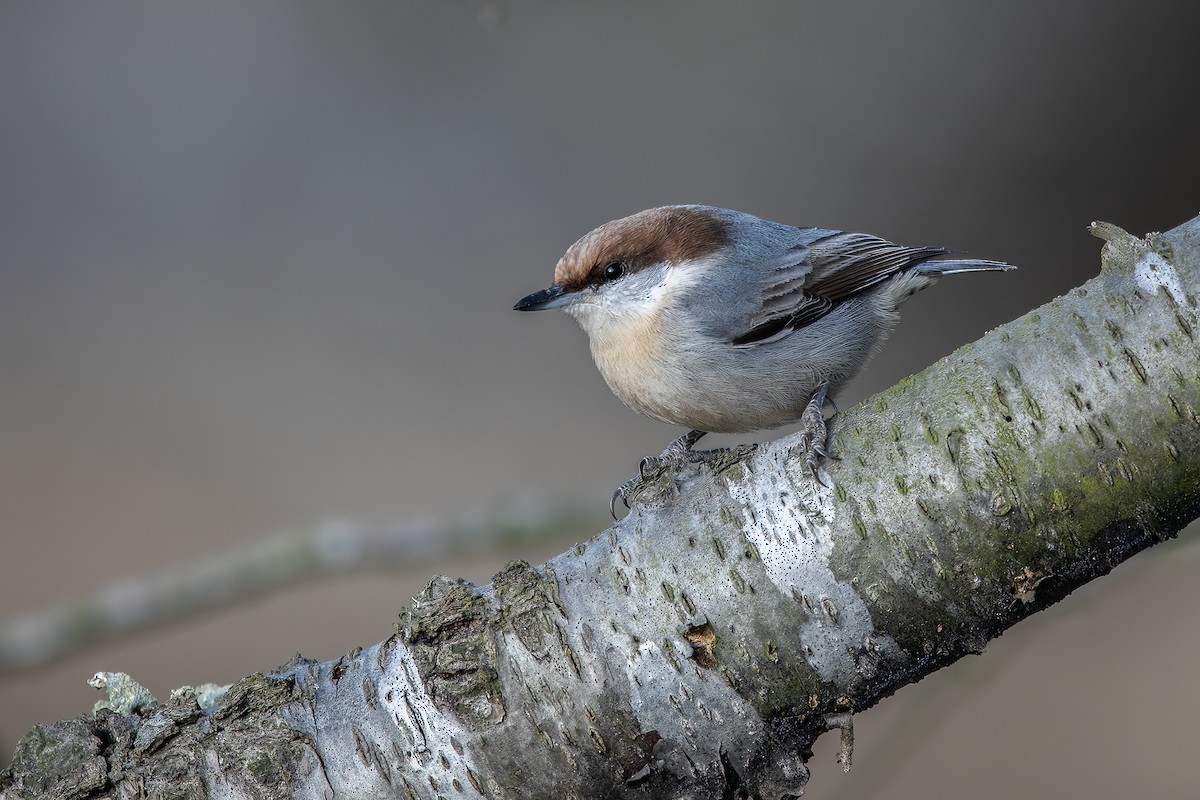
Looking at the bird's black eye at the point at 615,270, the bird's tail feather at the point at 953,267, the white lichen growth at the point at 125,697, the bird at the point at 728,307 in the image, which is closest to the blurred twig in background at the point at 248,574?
the bird at the point at 728,307

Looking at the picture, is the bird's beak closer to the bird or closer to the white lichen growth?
the bird

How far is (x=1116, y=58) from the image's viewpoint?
5840 millimetres

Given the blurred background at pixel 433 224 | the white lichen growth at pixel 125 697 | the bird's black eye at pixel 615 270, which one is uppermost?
the blurred background at pixel 433 224

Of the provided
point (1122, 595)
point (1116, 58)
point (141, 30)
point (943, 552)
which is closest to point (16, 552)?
point (141, 30)

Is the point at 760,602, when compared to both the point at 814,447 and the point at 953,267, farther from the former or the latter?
the point at 953,267

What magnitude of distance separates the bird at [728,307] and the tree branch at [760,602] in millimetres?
940

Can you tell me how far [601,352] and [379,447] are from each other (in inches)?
144

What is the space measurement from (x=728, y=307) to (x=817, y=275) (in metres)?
0.34

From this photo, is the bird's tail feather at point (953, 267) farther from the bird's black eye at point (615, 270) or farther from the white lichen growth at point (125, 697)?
the white lichen growth at point (125, 697)

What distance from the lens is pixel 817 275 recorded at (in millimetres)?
3184

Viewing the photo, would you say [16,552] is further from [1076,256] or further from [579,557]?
[1076,256]

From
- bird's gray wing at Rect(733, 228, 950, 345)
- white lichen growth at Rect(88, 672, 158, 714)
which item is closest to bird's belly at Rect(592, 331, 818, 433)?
bird's gray wing at Rect(733, 228, 950, 345)

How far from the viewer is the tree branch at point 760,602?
1656mm

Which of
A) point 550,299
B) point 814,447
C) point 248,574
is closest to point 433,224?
point 550,299
